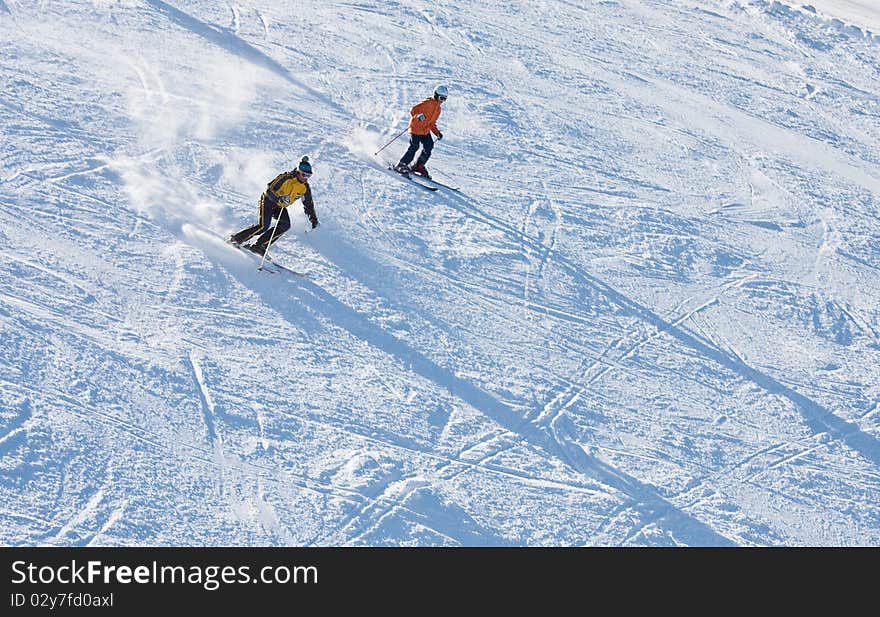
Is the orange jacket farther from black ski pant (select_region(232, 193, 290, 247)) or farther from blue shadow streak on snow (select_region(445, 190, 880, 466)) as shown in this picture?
black ski pant (select_region(232, 193, 290, 247))

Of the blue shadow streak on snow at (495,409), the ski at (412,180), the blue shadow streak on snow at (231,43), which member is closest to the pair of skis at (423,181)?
the ski at (412,180)

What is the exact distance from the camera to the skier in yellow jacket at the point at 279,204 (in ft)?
35.4

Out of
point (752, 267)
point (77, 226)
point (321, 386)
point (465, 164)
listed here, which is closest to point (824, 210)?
point (752, 267)

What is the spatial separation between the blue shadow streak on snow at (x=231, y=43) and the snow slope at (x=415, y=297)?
63 millimetres

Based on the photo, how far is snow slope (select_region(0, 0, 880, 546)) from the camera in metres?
9.20

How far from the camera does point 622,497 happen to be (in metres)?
9.78

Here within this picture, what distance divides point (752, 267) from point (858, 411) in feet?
8.46

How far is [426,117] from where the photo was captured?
12805mm

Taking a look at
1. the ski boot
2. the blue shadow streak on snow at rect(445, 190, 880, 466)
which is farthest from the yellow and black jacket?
the blue shadow streak on snow at rect(445, 190, 880, 466)

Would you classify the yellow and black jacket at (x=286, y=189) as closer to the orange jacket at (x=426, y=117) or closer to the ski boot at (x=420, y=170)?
the orange jacket at (x=426, y=117)

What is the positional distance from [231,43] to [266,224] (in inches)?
217

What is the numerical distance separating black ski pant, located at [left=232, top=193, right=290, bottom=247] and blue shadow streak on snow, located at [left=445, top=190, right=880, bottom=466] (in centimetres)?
279

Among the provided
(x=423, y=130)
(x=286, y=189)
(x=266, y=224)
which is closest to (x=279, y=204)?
(x=286, y=189)
